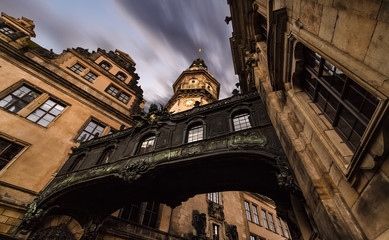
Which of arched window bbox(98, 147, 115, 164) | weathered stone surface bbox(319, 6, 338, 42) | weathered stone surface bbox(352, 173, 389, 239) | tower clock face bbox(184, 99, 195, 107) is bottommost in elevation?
weathered stone surface bbox(352, 173, 389, 239)

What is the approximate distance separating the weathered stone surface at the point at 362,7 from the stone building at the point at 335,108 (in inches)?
0.5

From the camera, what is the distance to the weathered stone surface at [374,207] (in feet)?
7.59

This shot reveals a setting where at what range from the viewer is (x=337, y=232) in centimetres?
310

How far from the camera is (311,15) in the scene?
11.4 feet

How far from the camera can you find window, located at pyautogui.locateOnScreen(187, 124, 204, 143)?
8.76 m

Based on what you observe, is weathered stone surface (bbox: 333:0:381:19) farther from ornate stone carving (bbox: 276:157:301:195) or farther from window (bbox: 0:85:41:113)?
window (bbox: 0:85:41:113)

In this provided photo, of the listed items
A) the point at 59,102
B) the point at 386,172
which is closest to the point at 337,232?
the point at 386,172

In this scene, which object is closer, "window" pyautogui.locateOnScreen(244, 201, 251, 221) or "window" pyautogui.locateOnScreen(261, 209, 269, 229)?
"window" pyautogui.locateOnScreen(244, 201, 251, 221)

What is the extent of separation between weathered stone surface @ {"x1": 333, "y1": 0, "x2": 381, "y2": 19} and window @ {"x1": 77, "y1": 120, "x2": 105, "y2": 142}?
52.0ft

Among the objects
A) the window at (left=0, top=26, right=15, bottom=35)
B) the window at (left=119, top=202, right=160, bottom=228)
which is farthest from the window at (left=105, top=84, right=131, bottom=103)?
the window at (left=119, top=202, right=160, bottom=228)

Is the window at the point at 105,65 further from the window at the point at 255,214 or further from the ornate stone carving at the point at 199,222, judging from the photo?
the window at the point at 255,214

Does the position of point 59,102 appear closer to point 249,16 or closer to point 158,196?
point 158,196

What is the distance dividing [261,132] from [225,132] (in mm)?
1613

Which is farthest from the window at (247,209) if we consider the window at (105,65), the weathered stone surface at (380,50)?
the window at (105,65)
